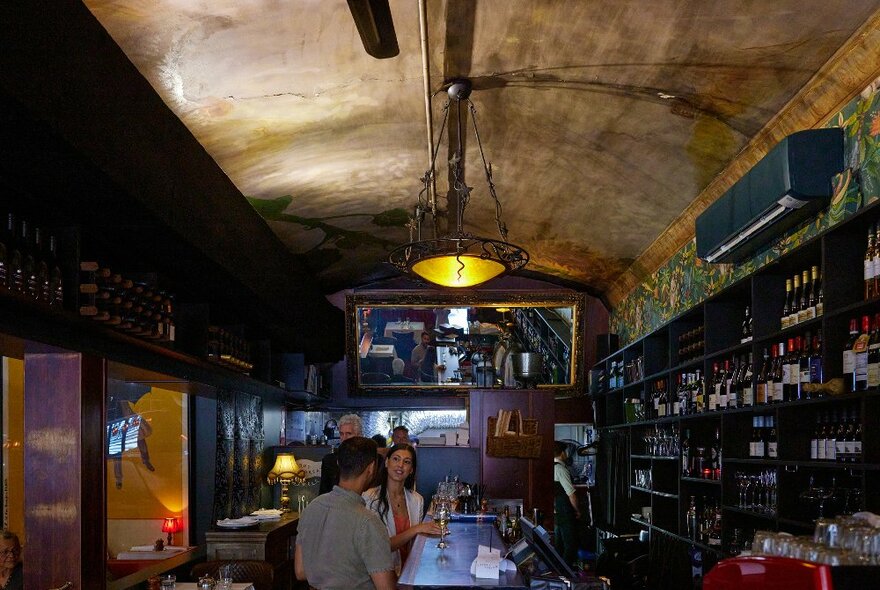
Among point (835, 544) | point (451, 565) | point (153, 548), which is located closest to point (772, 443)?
point (451, 565)

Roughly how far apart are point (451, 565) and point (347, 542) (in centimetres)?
93

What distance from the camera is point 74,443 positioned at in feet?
16.3

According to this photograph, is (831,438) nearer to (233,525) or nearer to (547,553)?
(547,553)

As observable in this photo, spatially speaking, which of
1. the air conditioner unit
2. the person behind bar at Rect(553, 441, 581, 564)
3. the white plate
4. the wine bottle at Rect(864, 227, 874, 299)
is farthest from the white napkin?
the wine bottle at Rect(864, 227, 874, 299)

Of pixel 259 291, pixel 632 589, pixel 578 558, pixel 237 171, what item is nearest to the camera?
pixel 237 171

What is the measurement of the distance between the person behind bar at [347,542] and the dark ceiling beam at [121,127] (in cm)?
165

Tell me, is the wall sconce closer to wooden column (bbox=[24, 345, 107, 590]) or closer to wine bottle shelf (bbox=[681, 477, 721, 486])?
wine bottle shelf (bbox=[681, 477, 721, 486])

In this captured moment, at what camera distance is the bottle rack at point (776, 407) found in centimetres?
428

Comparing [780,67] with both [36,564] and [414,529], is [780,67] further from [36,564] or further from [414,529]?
[36,564]

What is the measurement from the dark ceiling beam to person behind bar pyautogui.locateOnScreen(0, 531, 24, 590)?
6.53ft

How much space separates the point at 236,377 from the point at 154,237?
377 centimetres

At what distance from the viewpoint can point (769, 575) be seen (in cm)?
169

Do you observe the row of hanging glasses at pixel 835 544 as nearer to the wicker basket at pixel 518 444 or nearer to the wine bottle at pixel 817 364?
the wine bottle at pixel 817 364

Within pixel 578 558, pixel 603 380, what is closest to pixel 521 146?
pixel 603 380
